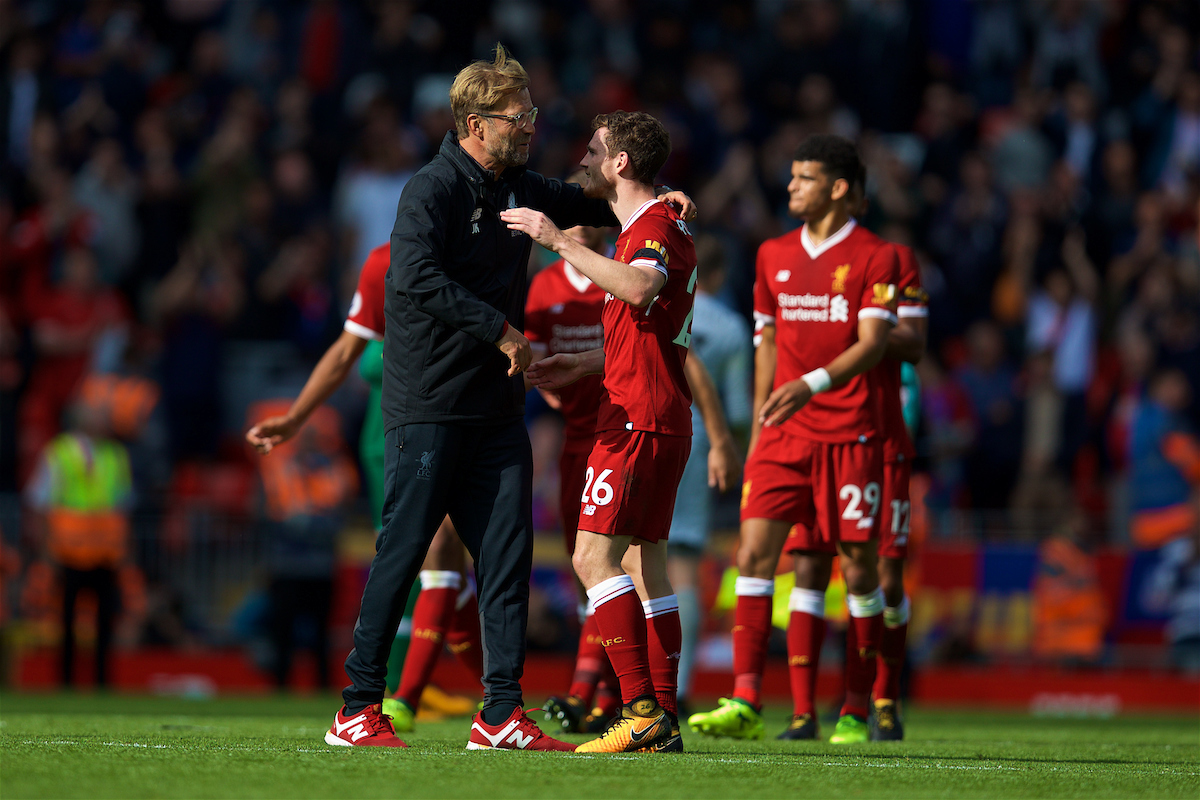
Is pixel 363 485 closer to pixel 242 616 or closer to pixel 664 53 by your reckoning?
pixel 242 616

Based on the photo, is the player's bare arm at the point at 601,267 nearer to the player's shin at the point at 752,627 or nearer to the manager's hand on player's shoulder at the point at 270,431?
the manager's hand on player's shoulder at the point at 270,431

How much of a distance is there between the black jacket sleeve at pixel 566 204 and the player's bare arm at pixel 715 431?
1041 mm

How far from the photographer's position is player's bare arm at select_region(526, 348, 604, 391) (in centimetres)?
602

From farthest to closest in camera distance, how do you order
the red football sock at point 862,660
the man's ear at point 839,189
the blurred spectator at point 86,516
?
the blurred spectator at point 86,516
the man's ear at point 839,189
the red football sock at point 862,660

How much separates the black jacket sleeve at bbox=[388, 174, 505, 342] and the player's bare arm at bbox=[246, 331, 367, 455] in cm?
132

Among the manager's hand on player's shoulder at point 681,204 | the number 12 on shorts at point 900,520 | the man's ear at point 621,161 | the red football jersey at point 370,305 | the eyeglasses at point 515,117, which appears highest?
the eyeglasses at point 515,117

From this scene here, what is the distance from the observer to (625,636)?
575 centimetres

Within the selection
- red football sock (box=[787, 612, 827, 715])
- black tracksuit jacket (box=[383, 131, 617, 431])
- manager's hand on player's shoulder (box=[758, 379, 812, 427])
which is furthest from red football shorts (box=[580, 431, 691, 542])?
red football sock (box=[787, 612, 827, 715])

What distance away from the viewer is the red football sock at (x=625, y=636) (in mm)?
5734

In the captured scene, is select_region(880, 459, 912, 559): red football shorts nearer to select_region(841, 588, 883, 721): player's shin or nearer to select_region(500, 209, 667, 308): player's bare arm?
select_region(841, 588, 883, 721): player's shin

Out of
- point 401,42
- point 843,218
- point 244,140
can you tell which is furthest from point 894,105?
point 843,218

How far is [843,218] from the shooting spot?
7.75m

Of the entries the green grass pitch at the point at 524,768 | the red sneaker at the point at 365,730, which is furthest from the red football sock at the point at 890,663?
the red sneaker at the point at 365,730

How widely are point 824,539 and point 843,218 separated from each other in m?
1.65
